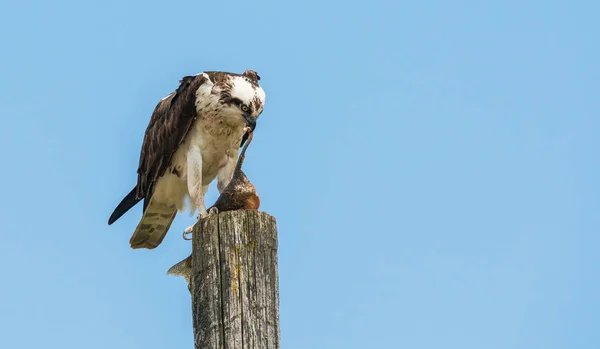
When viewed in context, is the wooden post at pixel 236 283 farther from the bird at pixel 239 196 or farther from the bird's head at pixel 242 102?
the bird's head at pixel 242 102

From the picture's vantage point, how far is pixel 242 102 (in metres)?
8.42

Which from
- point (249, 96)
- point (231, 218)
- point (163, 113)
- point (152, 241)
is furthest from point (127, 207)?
point (231, 218)

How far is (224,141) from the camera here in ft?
28.7

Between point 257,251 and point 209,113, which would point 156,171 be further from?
point 257,251

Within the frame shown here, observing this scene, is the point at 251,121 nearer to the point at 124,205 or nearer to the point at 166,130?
the point at 166,130

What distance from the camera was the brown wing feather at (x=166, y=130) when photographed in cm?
876

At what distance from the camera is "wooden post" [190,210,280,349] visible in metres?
4.61

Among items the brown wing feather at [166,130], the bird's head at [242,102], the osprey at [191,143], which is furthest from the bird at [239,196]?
the brown wing feather at [166,130]

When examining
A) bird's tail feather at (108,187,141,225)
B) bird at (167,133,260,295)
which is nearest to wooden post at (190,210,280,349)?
bird at (167,133,260,295)

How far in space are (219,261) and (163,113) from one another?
452cm

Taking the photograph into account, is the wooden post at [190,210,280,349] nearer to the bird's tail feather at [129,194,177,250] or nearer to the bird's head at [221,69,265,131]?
the bird's head at [221,69,265,131]

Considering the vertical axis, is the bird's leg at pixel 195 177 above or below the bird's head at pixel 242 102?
below

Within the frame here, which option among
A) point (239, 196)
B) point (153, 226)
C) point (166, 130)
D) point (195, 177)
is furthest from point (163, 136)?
point (239, 196)

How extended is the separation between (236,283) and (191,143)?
4.29 meters
